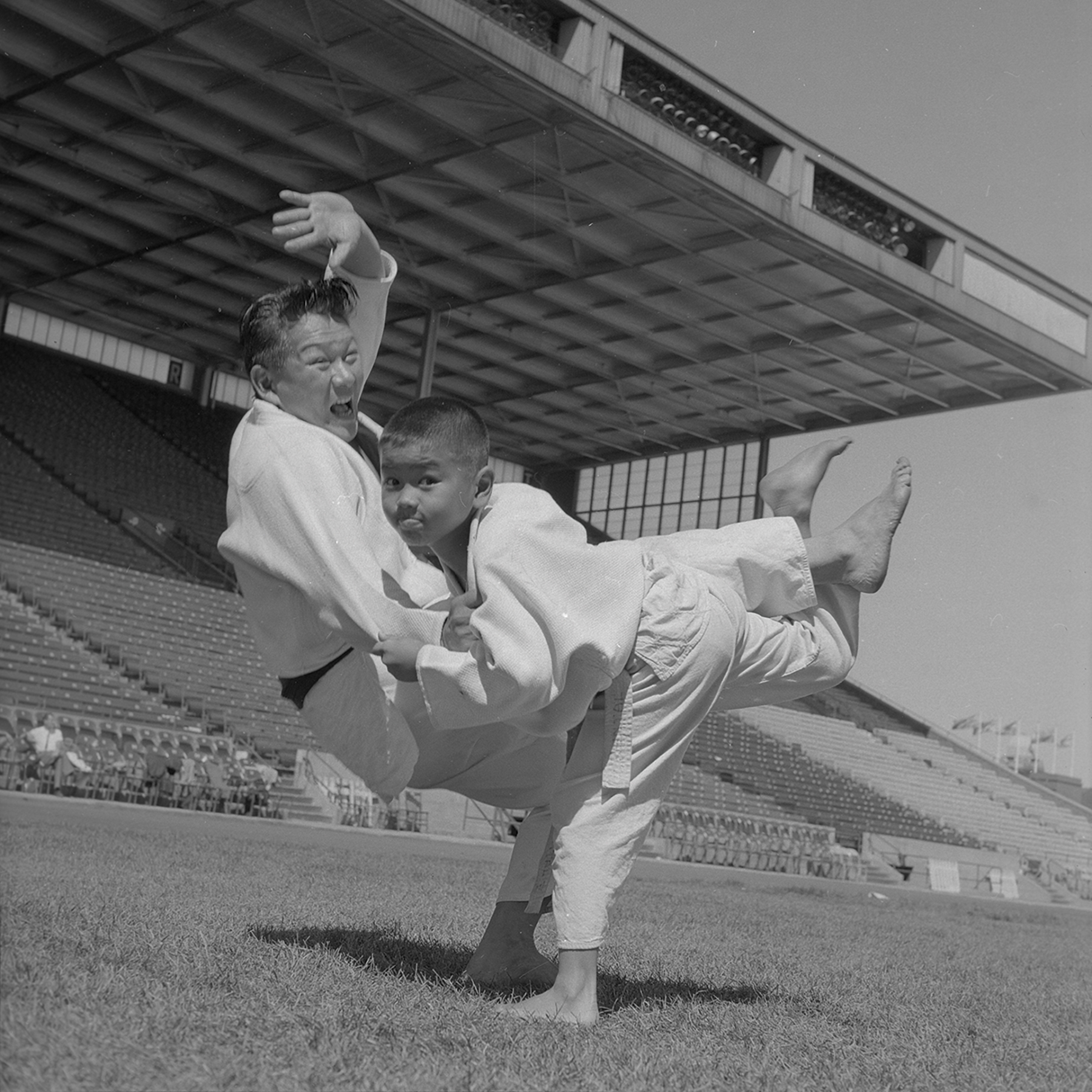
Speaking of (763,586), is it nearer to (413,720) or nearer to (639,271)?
(413,720)

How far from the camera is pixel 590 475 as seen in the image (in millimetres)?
39094

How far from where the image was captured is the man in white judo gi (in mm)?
2727

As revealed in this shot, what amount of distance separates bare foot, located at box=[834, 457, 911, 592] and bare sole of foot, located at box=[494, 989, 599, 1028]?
1.26m

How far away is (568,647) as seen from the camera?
253 cm

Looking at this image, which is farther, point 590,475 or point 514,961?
point 590,475

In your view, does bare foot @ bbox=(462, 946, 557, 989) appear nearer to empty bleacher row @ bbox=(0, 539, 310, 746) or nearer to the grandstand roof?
the grandstand roof

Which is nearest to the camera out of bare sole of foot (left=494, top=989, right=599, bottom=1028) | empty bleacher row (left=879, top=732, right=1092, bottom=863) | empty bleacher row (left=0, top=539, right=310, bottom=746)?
bare sole of foot (left=494, top=989, right=599, bottom=1028)

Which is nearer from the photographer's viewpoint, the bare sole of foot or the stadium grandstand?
the bare sole of foot

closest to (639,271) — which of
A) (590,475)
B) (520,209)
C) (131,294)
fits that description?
(520,209)

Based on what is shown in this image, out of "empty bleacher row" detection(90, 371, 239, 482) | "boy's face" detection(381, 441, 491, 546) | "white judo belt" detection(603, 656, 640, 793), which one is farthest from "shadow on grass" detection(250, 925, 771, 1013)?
"empty bleacher row" detection(90, 371, 239, 482)

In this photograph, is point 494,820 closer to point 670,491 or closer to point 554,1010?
point 554,1010

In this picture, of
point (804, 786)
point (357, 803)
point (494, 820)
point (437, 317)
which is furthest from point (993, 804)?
point (357, 803)

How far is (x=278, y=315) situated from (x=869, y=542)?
5.24 feet

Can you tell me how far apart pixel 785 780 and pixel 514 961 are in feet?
87.1
